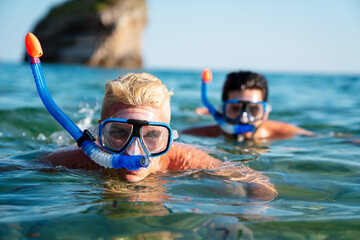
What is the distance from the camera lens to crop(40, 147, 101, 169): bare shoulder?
3.19 m

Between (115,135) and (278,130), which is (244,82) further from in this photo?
(115,135)

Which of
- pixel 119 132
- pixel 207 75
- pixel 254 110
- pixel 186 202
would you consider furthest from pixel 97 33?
pixel 186 202

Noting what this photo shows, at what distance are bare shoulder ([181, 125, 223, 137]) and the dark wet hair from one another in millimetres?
439

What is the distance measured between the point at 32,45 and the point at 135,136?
87 centimetres

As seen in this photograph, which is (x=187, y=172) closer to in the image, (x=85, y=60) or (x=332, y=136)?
(x=332, y=136)

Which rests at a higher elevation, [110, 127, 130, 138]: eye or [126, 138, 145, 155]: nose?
[110, 127, 130, 138]: eye

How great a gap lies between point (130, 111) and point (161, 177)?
1.97ft

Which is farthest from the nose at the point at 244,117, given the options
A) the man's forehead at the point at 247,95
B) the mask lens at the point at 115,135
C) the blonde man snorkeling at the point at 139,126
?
the mask lens at the point at 115,135

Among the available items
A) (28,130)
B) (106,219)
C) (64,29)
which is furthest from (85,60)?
(106,219)

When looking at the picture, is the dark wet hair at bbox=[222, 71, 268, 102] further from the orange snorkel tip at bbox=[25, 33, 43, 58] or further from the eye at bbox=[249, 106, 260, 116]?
the orange snorkel tip at bbox=[25, 33, 43, 58]

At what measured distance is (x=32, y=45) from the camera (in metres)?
2.53

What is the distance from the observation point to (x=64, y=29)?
50.4 metres

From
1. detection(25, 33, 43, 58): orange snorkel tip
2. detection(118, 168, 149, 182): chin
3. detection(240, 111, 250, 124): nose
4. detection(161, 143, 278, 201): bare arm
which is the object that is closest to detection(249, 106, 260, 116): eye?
detection(240, 111, 250, 124): nose

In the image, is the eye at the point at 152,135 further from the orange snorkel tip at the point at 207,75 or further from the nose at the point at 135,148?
the orange snorkel tip at the point at 207,75
